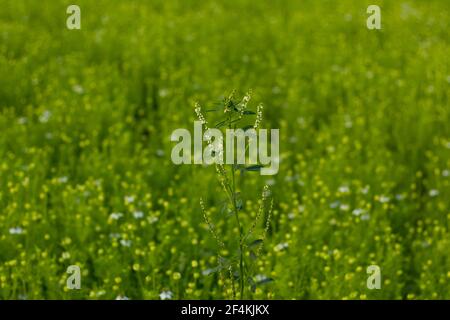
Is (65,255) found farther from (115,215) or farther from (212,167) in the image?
(212,167)

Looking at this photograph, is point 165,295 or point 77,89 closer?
point 165,295

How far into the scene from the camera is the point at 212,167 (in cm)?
552

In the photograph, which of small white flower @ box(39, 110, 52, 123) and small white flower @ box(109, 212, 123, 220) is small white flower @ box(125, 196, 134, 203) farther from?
small white flower @ box(39, 110, 52, 123)

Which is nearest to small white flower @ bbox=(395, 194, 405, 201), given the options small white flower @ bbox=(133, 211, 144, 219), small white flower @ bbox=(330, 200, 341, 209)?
small white flower @ bbox=(330, 200, 341, 209)

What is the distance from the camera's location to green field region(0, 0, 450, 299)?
4391 millimetres

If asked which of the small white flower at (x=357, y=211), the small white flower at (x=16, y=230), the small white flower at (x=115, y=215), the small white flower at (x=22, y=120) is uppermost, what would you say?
the small white flower at (x=22, y=120)

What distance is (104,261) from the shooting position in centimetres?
429

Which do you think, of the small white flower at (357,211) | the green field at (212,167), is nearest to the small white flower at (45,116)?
the green field at (212,167)

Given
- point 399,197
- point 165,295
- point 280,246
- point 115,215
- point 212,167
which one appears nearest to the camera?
point 165,295

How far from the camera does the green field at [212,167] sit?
439 cm

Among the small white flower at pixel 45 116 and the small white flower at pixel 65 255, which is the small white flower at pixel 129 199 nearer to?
the small white flower at pixel 65 255

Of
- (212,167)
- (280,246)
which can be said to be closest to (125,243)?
→ (280,246)

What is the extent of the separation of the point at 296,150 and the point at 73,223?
2.34 metres
